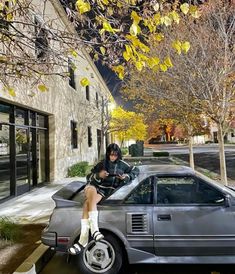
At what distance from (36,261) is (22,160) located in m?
6.63

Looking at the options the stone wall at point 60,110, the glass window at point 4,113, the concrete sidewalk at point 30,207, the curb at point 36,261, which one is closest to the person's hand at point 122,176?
the curb at point 36,261

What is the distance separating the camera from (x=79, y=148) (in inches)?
723

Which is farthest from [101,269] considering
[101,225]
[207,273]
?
[207,273]

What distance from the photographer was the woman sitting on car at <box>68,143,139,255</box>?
4.22 metres

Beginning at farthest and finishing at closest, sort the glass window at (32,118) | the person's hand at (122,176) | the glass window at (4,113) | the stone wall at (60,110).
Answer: the glass window at (32,118) → the stone wall at (60,110) → the glass window at (4,113) → the person's hand at (122,176)

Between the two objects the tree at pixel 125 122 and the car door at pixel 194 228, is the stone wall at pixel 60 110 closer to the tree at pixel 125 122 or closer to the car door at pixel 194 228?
the car door at pixel 194 228

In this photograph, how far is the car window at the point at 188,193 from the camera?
4.45 m

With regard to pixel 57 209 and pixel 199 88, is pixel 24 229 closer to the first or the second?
pixel 57 209

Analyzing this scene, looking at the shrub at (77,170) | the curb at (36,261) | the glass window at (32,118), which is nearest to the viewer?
the curb at (36,261)

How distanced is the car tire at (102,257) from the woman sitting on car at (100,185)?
0.50 feet

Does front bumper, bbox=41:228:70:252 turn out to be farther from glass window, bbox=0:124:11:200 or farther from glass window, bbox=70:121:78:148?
glass window, bbox=70:121:78:148

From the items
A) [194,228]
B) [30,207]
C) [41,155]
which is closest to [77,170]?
[41,155]

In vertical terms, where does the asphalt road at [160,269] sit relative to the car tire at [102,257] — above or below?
below

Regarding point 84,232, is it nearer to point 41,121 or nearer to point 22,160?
point 22,160
